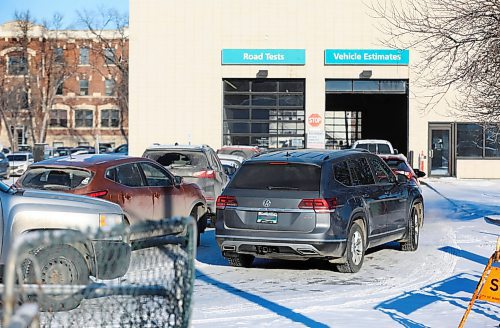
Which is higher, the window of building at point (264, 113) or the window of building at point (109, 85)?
the window of building at point (109, 85)

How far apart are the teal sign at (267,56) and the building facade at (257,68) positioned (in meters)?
0.05

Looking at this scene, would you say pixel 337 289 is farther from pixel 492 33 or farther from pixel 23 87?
pixel 23 87

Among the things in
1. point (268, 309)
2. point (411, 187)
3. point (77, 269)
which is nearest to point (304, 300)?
point (268, 309)

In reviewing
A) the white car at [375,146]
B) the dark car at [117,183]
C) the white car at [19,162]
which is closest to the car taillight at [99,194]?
the dark car at [117,183]

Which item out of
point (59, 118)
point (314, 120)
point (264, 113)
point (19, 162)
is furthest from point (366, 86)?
point (59, 118)

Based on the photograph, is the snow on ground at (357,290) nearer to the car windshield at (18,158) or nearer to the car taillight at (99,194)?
the car taillight at (99,194)

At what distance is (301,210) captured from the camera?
10.4 meters

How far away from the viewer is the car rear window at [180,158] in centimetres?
1638

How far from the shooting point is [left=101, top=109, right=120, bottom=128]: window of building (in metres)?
72.1

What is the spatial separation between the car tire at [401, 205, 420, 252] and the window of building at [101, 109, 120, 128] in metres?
60.8

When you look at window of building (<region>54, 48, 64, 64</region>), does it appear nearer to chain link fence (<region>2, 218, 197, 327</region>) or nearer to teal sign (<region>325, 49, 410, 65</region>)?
teal sign (<region>325, 49, 410, 65</region>)

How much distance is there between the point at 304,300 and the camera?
9000 millimetres

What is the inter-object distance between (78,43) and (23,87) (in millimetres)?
6804

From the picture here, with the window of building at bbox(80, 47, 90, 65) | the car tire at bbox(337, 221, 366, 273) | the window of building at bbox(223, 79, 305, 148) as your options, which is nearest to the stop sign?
the window of building at bbox(223, 79, 305, 148)
